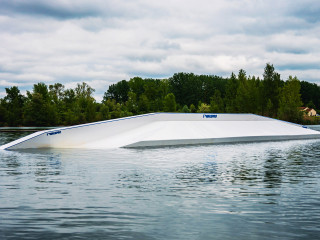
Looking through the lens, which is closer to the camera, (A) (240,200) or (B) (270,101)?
(A) (240,200)

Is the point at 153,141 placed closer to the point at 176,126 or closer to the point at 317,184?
the point at 176,126

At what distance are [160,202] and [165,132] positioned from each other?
18.2 meters

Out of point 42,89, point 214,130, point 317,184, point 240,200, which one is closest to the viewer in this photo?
point 240,200

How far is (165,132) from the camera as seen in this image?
25562 mm

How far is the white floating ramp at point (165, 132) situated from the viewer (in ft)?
73.5

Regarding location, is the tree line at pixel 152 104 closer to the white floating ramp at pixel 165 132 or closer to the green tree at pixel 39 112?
the green tree at pixel 39 112

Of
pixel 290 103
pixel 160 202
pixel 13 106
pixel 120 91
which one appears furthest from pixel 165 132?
pixel 120 91

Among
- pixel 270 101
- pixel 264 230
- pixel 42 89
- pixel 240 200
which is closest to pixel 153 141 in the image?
pixel 240 200

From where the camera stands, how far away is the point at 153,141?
23.2 meters

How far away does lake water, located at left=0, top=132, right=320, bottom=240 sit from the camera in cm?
557

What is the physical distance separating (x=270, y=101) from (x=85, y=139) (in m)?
56.4

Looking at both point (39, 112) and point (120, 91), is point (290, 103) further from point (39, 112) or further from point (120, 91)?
point (120, 91)

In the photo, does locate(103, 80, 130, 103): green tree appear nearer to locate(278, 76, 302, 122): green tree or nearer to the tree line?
the tree line

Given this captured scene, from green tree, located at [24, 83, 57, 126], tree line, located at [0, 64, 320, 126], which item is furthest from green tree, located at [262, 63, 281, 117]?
green tree, located at [24, 83, 57, 126]
